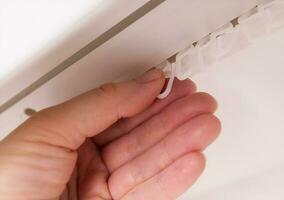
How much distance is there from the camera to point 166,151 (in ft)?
1.25

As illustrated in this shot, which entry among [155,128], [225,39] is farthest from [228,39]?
[155,128]

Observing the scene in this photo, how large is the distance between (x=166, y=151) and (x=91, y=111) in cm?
8

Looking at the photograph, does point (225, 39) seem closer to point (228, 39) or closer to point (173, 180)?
point (228, 39)

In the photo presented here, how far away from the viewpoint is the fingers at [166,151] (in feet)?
1.18

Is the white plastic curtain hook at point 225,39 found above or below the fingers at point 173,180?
above

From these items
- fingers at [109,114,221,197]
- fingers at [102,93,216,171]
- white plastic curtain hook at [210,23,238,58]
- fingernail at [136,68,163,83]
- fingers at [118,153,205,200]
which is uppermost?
white plastic curtain hook at [210,23,238,58]

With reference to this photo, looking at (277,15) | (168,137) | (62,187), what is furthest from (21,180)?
(277,15)

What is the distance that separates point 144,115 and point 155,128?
0.02 meters

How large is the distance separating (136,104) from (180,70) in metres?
0.05

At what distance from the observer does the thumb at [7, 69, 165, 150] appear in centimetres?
35

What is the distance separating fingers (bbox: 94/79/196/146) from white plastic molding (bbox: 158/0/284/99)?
15 mm

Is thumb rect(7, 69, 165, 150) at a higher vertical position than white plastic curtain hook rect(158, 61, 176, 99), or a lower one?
lower

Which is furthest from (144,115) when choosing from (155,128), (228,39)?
(228,39)

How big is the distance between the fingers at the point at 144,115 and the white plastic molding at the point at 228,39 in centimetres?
1
